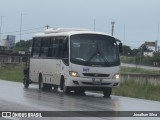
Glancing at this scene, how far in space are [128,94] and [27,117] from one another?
618 inches

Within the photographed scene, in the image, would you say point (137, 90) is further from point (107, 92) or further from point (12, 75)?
point (12, 75)

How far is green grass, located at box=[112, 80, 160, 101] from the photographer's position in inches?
1211

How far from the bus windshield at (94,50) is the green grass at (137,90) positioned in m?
2.70

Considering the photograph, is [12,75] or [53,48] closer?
[53,48]

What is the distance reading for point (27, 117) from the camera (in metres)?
16.0

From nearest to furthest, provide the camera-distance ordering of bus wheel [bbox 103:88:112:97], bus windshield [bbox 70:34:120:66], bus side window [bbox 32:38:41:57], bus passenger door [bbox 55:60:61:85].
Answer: bus windshield [bbox 70:34:120:66], bus wheel [bbox 103:88:112:97], bus passenger door [bbox 55:60:61:85], bus side window [bbox 32:38:41:57]

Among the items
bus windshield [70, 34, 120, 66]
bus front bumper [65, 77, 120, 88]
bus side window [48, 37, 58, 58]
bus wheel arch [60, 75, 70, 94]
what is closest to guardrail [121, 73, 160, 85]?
bus side window [48, 37, 58, 58]

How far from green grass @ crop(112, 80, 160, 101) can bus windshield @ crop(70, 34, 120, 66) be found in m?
2.70

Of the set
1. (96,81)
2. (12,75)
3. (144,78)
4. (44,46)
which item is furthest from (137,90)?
(12,75)

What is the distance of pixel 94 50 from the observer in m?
28.5

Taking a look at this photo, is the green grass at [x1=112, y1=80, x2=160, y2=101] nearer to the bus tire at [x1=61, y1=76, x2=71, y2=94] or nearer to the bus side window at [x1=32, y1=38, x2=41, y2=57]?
the bus tire at [x1=61, y1=76, x2=71, y2=94]

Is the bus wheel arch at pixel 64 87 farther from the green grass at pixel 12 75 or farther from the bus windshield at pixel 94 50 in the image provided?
the green grass at pixel 12 75

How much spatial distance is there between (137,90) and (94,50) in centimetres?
640

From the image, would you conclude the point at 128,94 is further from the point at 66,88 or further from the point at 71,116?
the point at 71,116
